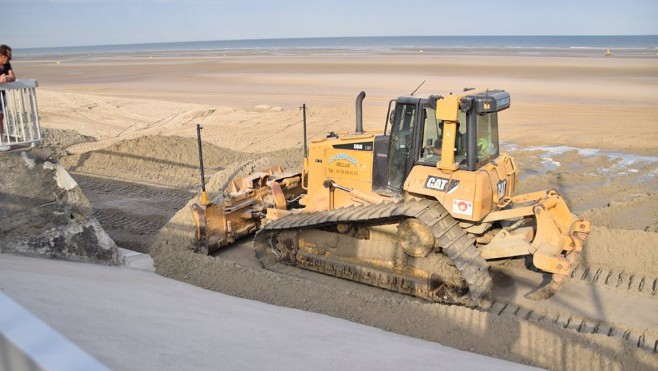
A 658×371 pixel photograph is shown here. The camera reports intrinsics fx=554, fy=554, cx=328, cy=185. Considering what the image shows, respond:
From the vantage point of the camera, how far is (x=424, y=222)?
6.60 metres

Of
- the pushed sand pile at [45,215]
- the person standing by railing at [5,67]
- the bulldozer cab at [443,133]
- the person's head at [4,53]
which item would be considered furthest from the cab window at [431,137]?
the person's head at [4,53]

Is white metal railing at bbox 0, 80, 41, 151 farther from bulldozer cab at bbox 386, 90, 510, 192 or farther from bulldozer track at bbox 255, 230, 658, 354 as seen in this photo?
bulldozer cab at bbox 386, 90, 510, 192

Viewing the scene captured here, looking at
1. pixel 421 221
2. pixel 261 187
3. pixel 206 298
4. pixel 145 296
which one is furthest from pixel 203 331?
pixel 261 187

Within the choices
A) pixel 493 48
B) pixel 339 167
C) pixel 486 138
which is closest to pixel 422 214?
pixel 486 138

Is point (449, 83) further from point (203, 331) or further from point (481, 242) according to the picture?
point (203, 331)

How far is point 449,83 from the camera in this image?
32.7 m

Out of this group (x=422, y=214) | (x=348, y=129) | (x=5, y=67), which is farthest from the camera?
(x=348, y=129)

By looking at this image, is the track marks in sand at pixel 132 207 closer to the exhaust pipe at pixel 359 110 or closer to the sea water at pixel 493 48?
the exhaust pipe at pixel 359 110

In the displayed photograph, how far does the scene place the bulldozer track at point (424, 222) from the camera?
257 inches

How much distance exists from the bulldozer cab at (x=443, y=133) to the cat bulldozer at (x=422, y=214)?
0.04 ft

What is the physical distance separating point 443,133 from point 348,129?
480 inches

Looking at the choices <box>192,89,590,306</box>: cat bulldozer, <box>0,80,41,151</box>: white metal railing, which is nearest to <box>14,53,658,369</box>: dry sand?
<box>192,89,590,306</box>: cat bulldozer

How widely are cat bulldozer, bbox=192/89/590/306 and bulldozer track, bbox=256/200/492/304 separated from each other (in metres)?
0.01

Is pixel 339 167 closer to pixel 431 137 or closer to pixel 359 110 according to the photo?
pixel 359 110
